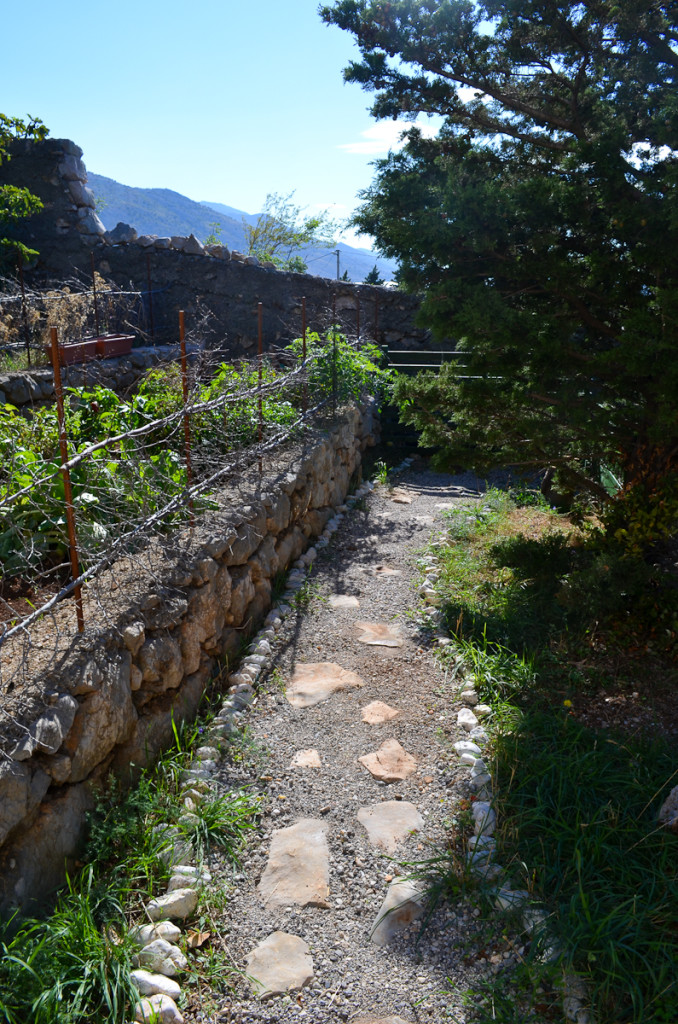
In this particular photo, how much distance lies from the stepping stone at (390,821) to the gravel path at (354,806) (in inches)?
1.2

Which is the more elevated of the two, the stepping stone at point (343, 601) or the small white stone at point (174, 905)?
the stepping stone at point (343, 601)

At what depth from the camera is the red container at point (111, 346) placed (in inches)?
305

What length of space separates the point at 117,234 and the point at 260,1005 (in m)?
10.8

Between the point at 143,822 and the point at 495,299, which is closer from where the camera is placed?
the point at 143,822

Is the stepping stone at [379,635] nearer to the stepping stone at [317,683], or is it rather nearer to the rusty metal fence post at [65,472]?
the stepping stone at [317,683]

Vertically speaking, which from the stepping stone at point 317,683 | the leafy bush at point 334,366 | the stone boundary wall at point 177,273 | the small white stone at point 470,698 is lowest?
the stepping stone at point 317,683

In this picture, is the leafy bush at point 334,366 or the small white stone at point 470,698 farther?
the leafy bush at point 334,366

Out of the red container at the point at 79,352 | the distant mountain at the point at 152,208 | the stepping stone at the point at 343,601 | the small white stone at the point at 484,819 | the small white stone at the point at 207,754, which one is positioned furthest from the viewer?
the distant mountain at the point at 152,208

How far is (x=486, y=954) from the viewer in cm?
236

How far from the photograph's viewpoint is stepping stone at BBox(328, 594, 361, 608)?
16.4 ft

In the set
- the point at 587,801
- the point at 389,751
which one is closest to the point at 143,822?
the point at 389,751

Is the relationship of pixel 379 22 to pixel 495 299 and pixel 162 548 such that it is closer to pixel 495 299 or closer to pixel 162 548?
pixel 495 299

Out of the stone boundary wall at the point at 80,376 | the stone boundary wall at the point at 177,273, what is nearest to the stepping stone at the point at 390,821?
the stone boundary wall at the point at 80,376

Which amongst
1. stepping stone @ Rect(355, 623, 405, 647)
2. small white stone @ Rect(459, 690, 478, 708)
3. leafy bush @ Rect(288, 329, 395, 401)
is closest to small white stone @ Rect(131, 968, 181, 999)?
small white stone @ Rect(459, 690, 478, 708)
